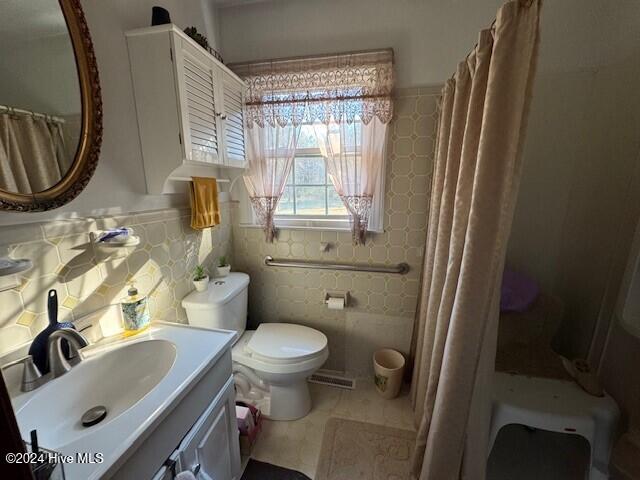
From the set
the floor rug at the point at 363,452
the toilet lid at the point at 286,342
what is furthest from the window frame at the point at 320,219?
the floor rug at the point at 363,452

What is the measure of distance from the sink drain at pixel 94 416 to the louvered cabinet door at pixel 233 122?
1164 millimetres

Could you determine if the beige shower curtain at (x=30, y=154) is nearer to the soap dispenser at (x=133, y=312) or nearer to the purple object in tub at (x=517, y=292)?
the soap dispenser at (x=133, y=312)

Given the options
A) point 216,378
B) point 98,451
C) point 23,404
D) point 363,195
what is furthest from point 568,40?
point 23,404

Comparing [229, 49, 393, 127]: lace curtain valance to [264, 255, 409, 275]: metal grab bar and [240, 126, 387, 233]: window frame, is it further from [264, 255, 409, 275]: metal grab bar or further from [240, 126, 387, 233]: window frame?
[264, 255, 409, 275]: metal grab bar

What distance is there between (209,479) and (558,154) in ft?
7.15

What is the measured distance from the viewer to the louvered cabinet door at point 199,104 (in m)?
1.13

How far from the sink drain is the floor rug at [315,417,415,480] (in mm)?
1036

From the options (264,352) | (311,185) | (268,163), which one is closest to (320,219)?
(311,185)

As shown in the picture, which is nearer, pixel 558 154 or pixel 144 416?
pixel 144 416

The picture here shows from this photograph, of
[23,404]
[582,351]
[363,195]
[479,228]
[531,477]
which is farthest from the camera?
[363,195]

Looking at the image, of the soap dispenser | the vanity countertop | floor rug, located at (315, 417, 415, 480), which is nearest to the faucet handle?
the vanity countertop

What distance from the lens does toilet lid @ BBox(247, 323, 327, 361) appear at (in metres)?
1.48

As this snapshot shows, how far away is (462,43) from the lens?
1.48m

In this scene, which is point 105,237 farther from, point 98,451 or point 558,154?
point 558,154
